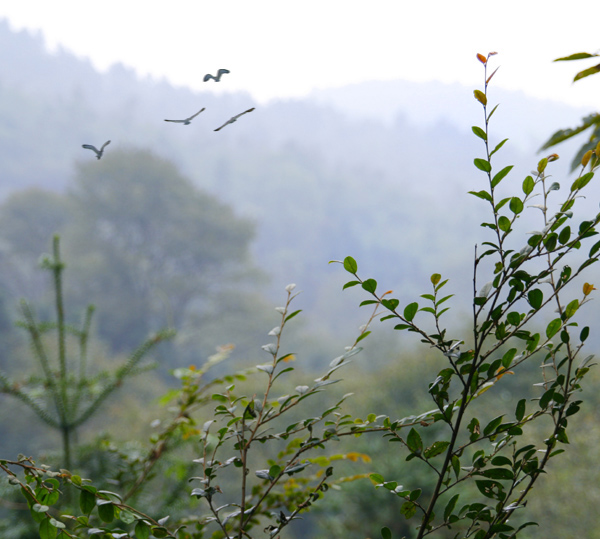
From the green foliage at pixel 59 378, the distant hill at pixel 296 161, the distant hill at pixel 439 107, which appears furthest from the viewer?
the distant hill at pixel 439 107

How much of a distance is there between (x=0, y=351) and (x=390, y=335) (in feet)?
31.4

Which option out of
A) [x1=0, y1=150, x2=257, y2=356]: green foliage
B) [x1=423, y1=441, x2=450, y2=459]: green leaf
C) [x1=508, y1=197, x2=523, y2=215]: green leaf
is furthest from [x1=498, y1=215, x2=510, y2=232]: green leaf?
[x1=0, y1=150, x2=257, y2=356]: green foliage

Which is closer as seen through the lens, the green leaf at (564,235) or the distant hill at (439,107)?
the green leaf at (564,235)

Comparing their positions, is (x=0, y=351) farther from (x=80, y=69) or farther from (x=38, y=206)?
(x=80, y=69)

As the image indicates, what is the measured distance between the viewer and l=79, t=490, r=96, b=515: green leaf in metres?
0.47

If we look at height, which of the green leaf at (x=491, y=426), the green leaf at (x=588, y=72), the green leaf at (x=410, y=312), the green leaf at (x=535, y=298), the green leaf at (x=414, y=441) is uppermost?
the green leaf at (x=588, y=72)

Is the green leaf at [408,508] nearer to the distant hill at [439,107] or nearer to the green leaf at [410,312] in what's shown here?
the green leaf at [410,312]

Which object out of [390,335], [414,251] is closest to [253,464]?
[390,335]

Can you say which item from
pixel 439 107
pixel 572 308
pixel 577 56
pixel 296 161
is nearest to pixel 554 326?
pixel 572 308

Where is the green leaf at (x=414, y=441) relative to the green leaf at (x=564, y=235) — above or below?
below

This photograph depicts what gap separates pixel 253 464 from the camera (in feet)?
27.8

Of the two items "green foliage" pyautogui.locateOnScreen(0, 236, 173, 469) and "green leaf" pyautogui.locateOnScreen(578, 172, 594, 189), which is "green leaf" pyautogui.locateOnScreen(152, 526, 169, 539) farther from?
"green foliage" pyautogui.locateOnScreen(0, 236, 173, 469)

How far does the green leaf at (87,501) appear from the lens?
47cm

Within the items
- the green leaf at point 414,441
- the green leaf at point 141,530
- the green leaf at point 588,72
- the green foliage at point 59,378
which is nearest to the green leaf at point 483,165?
the green leaf at point 588,72
